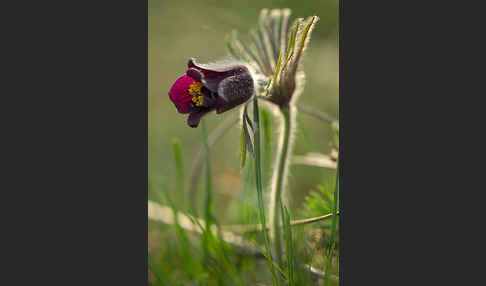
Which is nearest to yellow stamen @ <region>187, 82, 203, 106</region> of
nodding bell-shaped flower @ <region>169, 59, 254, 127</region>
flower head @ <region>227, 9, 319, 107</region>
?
nodding bell-shaped flower @ <region>169, 59, 254, 127</region>

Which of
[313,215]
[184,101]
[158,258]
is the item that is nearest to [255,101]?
[184,101]

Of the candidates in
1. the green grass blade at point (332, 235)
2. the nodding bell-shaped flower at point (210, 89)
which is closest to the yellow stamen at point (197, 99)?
the nodding bell-shaped flower at point (210, 89)

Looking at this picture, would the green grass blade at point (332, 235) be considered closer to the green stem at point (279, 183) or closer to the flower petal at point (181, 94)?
the green stem at point (279, 183)

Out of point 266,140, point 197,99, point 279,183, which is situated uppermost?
point 197,99

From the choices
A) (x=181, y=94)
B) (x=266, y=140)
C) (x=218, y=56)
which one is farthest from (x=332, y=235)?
(x=218, y=56)

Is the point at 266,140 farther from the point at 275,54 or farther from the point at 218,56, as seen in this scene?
the point at 218,56
